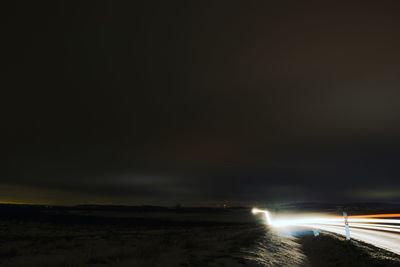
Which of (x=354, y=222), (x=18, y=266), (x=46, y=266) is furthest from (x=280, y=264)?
(x=354, y=222)

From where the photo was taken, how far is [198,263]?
36.6ft

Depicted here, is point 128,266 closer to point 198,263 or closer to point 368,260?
point 198,263

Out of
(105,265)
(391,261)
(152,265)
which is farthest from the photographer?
(105,265)

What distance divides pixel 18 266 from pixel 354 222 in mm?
37588

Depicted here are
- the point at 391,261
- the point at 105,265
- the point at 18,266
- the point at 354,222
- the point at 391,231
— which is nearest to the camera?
the point at 391,261

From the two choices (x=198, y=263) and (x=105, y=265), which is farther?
(x=105, y=265)

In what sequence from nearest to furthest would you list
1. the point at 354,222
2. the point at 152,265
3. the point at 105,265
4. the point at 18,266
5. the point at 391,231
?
the point at 152,265, the point at 105,265, the point at 18,266, the point at 391,231, the point at 354,222

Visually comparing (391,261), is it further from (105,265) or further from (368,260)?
(105,265)

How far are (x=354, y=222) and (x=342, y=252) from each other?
2872 centimetres

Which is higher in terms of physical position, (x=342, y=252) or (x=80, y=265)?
(x=342, y=252)

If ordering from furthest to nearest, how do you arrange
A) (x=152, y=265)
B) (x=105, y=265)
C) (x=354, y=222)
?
(x=354, y=222)
(x=105, y=265)
(x=152, y=265)

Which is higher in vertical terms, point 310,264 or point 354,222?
point 354,222

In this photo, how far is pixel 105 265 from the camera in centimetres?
1213

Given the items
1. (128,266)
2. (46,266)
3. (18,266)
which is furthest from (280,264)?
(18,266)
